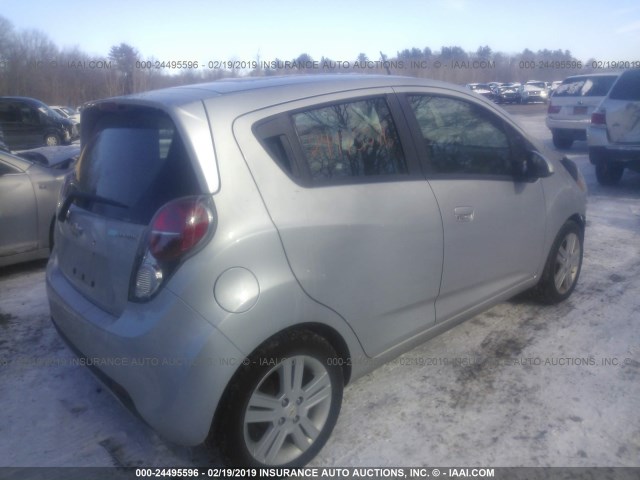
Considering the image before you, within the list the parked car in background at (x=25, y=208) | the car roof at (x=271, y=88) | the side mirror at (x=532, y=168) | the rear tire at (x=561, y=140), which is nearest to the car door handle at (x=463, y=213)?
the side mirror at (x=532, y=168)

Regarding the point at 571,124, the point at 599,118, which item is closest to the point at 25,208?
the point at 599,118

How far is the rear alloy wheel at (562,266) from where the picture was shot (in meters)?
4.14

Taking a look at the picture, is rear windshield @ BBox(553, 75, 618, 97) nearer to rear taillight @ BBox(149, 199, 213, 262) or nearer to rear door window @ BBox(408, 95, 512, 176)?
rear door window @ BBox(408, 95, 512, 176)

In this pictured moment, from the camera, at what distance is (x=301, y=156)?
255cm

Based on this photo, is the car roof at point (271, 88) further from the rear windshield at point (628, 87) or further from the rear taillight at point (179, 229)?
the rear windshield at point (628, 87)

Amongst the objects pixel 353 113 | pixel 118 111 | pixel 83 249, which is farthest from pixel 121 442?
pixel 353 113

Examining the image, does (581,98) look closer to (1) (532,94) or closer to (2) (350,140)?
(2) (350,140)

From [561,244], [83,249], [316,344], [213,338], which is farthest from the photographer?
[561,244]

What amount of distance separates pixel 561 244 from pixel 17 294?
4.57 m

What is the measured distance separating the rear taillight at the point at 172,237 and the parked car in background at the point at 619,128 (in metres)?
7.94

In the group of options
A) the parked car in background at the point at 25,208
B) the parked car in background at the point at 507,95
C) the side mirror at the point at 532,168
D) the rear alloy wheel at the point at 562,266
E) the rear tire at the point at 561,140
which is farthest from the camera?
the parked car in background at the point at 507,95

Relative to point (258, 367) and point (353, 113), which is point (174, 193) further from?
point (353, 113)

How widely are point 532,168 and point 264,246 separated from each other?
217 cm

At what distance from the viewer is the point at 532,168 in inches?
143
